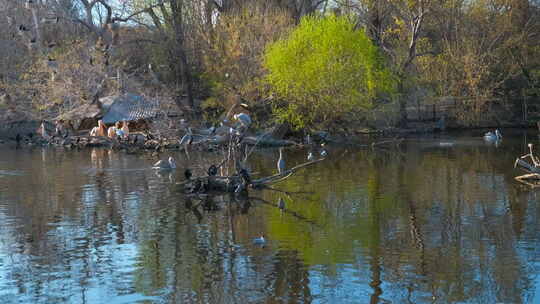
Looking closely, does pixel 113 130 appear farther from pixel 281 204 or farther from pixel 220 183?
pixel 281 204

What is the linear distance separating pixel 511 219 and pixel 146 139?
2309cm

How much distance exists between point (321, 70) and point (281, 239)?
854 inches

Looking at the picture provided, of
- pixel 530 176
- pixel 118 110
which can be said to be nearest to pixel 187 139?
pixel 118 110

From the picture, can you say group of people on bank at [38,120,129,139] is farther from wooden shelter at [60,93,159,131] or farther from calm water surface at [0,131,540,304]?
calm water surface at [0,131,540,304]

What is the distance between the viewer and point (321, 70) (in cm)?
3544

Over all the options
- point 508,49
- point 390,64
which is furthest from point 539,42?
point 390,64

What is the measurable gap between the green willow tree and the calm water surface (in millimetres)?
11038

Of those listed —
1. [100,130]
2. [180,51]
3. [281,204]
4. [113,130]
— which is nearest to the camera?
[281,204]

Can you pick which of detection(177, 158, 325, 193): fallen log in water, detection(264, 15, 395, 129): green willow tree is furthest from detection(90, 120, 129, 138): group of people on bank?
detection(177, 158, 325, 193): fallen log in water

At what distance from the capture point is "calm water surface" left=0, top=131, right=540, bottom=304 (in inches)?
446

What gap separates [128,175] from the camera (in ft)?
82.3

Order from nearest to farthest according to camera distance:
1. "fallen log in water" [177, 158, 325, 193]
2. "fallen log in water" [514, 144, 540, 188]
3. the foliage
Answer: "fallen log in water" [177, 158, 325, 193]
"fallen log in water" [514, 144, 540, 188]
the foliage

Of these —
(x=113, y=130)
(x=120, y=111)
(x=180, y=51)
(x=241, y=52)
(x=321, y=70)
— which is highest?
(x=180, y=51)

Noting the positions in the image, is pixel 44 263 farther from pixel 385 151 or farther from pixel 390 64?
pixel 390 64
